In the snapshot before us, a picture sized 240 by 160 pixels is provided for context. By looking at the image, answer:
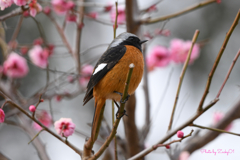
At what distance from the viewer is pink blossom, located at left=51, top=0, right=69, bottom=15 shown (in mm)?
4199

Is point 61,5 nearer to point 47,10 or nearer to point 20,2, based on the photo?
point 47,10

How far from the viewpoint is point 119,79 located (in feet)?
7.73

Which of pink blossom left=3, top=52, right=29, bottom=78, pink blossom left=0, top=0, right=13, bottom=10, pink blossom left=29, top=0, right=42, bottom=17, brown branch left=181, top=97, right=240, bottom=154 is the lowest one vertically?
brown branch left=181, top=97, right=240, bottom=154

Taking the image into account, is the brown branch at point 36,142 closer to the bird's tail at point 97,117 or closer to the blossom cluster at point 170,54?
the bird's tail at point 97,117

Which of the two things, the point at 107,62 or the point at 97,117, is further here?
the point at 107,62

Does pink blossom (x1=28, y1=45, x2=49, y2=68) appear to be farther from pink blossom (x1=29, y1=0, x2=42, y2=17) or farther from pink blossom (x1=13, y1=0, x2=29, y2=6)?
pink blossom (x1=13, y1=0, x2=29, y2=6)

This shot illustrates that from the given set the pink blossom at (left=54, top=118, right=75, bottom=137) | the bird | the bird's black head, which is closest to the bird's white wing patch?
the bird

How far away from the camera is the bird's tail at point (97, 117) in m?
2.04

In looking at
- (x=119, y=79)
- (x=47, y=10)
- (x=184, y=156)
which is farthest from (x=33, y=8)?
(x=184, y=156)

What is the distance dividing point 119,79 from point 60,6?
2.46 meters

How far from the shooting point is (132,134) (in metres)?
3.11

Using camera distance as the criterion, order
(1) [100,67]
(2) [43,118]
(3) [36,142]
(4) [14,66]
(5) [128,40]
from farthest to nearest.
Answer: (4) [14,66] < (2) [43,118] < (3) [36,142] < (5) [128,40] < (1) [100,67]

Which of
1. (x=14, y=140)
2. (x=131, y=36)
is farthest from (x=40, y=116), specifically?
(x=14, y=140)

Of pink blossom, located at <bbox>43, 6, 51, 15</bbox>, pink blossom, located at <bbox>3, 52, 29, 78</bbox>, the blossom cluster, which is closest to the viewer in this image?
pink blossom, located at <bbox>3, 52, 29, 78</bbox>
